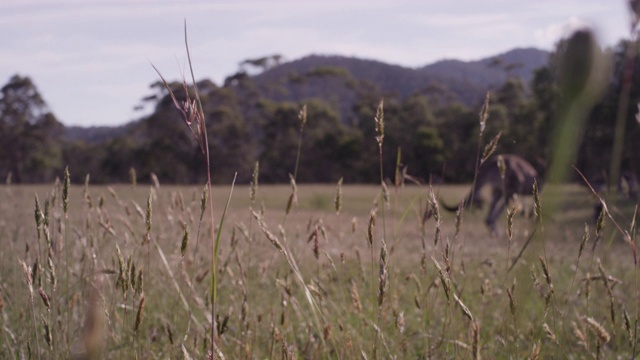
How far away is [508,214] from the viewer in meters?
1.26

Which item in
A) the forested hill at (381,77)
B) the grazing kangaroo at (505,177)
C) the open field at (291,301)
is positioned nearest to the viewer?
the open field at (291,301)

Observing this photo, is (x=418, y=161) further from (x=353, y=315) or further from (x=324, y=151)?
(x=353, y=315)

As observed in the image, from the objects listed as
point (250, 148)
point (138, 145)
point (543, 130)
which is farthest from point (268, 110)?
point (543, 130)

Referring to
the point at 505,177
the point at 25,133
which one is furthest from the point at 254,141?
the point at 505,177

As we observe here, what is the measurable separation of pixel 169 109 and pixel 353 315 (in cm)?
4605

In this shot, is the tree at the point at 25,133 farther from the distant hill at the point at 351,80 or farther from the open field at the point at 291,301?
the open field at the point at 291,301

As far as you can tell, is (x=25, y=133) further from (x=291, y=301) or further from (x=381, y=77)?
(x=381, y=77)

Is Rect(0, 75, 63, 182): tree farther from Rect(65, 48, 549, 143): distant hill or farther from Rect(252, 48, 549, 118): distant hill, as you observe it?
Rect(252, 48, 549, 118): distant hill

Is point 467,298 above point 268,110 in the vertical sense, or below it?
below

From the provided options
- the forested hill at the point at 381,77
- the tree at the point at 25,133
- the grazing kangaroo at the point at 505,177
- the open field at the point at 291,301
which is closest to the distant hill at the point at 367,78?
the forested hill at the point at 381,77

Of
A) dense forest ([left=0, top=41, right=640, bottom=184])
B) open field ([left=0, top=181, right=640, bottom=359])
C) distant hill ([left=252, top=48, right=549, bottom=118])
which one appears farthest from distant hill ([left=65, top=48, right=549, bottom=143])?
open field ([left=0, top=181, right=640, bottom=359])

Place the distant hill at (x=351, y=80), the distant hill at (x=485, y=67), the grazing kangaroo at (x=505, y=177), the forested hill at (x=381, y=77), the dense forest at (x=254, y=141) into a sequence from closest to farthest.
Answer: the grazing kangaroo at (x=505, y=177), the dense forest at (x=254, y=141), the distant hill at (x=351, y=80), the forested hill at (x=381, y=77), the distant hill at (x=485, y=67)

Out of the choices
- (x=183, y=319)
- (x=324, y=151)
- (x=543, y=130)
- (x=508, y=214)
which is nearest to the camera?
(x=508, y=214)

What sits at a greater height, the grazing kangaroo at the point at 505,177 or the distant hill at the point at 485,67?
the distant hill at the point at 485,67
